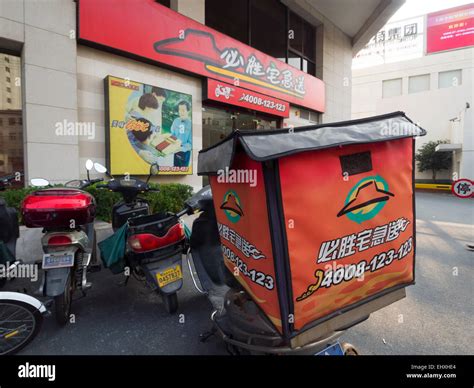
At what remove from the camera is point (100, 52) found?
18.7ft

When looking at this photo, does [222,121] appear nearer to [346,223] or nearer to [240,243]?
[240,243]

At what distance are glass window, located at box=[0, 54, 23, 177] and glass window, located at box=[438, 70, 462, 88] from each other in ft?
108

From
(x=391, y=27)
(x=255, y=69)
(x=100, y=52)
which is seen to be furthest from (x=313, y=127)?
(x=391, y=27)

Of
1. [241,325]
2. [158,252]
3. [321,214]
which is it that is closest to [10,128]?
[158,252]

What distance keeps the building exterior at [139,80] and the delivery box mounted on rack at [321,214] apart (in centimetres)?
486

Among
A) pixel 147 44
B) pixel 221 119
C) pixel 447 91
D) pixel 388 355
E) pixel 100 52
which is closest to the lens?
pixel 388 355

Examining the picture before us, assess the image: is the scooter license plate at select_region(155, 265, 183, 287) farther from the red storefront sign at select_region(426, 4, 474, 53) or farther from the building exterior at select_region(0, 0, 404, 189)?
the red storefront sign at select_region(426, 4, 474, 53)

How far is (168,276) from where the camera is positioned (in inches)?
105

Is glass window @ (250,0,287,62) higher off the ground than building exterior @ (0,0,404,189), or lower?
higher

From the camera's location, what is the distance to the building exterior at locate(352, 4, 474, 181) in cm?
2348

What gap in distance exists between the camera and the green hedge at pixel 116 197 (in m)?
4.08

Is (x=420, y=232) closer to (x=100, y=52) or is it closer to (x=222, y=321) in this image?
(x=222, y=321)

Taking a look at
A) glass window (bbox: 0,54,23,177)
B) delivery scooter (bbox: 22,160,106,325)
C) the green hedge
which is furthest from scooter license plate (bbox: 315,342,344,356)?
glass window (bbox: 0,54,23,177)
